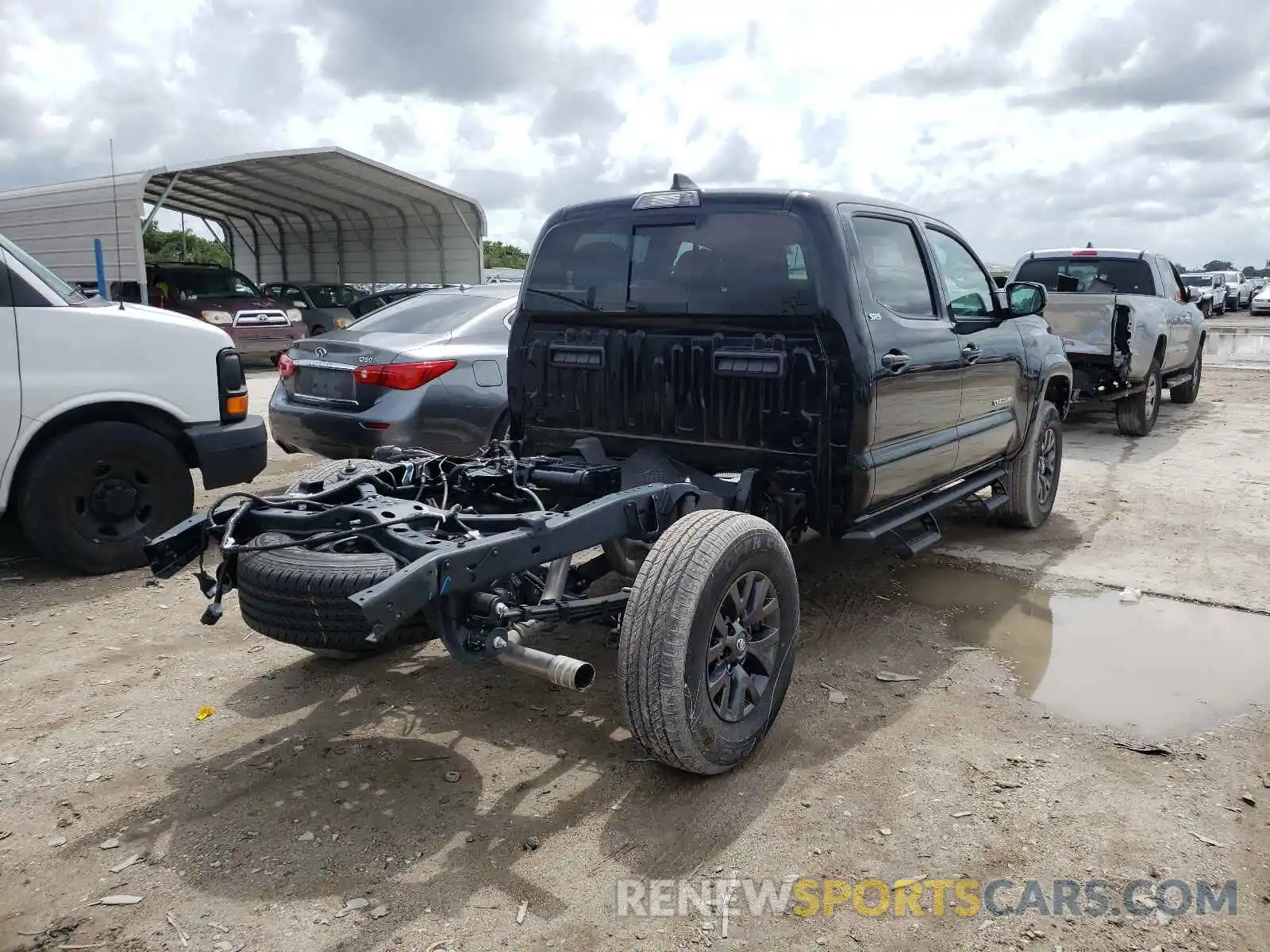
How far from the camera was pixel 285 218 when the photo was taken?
2436 cm

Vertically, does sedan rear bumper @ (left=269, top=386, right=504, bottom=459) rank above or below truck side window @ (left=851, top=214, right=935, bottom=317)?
below

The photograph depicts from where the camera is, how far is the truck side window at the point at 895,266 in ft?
14.3

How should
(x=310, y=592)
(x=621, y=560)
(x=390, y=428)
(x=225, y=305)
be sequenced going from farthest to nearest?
(x=225, y=305) → (x=390, y=428) → (x=621, y=560) → (x=310, y=592)

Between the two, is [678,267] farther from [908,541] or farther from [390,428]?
[390,428]

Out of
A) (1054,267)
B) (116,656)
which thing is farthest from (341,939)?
(1054,267)

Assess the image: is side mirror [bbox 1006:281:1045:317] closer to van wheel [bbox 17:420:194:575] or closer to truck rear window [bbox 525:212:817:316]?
truck rear window [bbox 525:212:817:316]

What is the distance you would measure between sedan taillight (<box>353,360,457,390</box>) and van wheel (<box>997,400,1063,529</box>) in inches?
148

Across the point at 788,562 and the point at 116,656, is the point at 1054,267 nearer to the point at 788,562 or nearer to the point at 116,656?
the point at 788,562

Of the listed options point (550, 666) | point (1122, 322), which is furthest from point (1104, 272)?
point (550, 666)

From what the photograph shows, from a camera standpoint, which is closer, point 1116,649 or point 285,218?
point 1116,649

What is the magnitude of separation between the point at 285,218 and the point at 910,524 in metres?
22.8

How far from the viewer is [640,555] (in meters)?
4.00

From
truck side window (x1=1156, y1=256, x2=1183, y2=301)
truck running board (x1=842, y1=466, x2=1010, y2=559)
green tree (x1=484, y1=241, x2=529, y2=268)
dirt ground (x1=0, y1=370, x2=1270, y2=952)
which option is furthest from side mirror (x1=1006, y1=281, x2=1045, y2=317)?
green tree (x1=484, y1=241, x2=529, y2=268)

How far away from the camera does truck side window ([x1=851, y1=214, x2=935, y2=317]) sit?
4.35 meters
